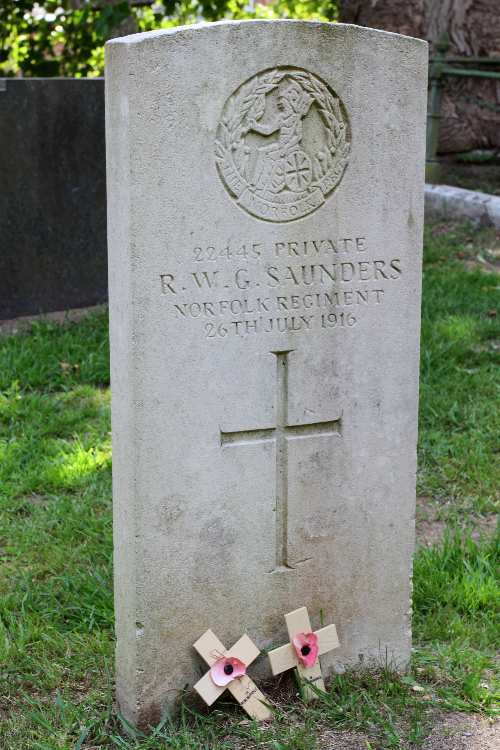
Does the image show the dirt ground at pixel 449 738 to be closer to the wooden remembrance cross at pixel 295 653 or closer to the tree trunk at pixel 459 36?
the wooden remembrance cross at pixel 295 653

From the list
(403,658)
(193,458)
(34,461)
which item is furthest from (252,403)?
(34,461)

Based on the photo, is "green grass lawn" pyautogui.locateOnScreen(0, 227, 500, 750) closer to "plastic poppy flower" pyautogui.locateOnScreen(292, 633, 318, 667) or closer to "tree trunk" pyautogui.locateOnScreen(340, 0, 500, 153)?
"plastic poppy flower" pyautogui.locateOnScreen(292, 633, 318, 667)

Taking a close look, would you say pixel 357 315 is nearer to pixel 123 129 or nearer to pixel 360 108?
pixel 360 108

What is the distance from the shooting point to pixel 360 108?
8.91ft

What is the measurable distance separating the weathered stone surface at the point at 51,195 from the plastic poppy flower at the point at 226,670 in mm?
3788

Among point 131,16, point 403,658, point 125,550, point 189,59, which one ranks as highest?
point 131,16

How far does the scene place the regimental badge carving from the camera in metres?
2.59

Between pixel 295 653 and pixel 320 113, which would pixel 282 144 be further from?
pixel 295 653

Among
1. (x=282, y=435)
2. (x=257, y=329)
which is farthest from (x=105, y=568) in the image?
(x=257, y=329)

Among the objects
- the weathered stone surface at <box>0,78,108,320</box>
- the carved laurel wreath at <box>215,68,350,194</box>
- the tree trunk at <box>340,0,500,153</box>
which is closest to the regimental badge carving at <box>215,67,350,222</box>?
the carved laurel wreath at <box>215,68,350,194</box>

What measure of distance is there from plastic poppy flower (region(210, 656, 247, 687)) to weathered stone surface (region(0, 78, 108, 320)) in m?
3.79

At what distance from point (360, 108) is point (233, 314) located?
0.59m

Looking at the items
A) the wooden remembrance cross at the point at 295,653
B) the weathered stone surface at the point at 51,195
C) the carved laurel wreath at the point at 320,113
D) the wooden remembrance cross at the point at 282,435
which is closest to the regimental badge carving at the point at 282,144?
the carved laurel wreath at the point at 320,113

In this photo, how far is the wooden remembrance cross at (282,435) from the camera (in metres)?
2.79
